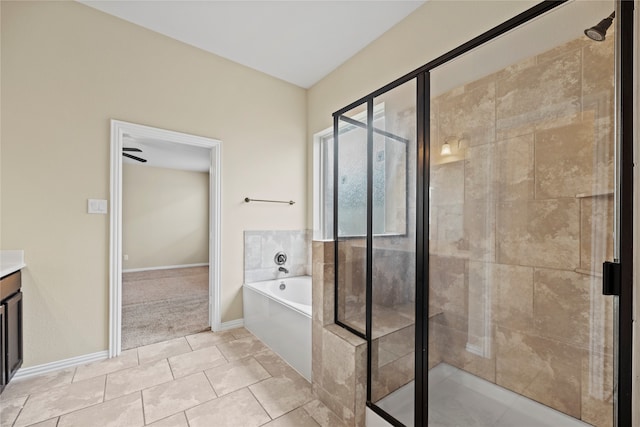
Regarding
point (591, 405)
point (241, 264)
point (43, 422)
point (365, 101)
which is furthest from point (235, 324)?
point (591, 405)

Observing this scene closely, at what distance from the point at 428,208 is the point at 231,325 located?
8.29 feet

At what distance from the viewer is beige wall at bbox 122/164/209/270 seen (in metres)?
6.09

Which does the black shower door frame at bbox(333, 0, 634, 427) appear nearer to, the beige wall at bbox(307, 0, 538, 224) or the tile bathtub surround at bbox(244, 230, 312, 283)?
the beige wall at bbox(307, 0, 538, 224)

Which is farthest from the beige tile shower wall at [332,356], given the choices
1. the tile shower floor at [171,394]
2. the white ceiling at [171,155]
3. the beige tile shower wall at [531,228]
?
the white ceiling at [171,155]

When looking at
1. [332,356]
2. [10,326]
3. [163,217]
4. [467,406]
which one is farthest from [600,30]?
[163,217]

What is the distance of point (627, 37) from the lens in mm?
831

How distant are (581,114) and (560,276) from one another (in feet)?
2.74

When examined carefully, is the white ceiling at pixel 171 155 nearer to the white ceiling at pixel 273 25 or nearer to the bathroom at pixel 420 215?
the white ceiling at pixel 273 25

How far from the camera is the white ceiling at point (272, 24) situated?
7.19 feet

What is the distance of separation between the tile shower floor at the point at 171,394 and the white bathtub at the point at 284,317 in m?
0.11

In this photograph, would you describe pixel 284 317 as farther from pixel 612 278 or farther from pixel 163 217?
pixel 163 217

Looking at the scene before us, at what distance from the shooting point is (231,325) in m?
2.91

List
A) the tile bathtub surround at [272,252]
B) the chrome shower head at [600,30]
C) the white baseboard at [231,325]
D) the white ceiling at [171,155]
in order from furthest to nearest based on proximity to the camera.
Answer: the white ceiling at [171,155]
the tile bathtub surround at [272,252]
the white baseboard at [231,325]
the chrome shower head at [600,30]

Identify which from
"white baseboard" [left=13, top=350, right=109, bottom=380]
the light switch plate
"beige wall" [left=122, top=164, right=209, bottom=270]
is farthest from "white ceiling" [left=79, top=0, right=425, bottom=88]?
"beige wall" [left=122, top=164, right=209, bottom=270]
